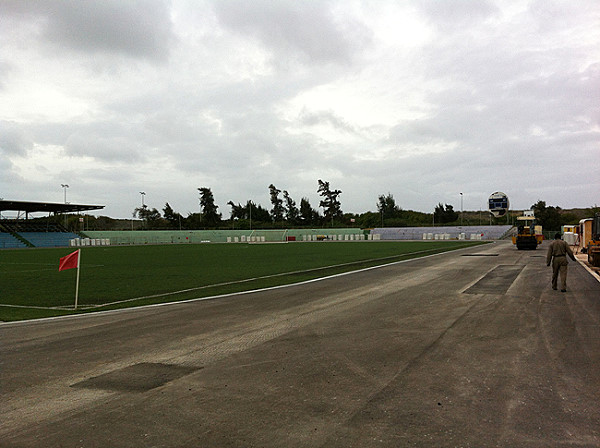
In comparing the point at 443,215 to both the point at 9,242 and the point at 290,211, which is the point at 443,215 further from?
the point at 9,242

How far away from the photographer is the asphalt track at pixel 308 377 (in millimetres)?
4184

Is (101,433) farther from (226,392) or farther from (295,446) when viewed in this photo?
(295,446)

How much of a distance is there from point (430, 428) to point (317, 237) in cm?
8757

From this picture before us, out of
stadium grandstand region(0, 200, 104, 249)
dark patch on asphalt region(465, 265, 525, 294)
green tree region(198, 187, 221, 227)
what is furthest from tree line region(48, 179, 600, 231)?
dark patch on asphalt region(465, 265, 525, 294)

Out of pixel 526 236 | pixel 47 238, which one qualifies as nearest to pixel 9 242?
pixel 47 238

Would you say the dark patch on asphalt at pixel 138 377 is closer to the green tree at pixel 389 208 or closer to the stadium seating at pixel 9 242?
the stadium seating at pixel 9 242

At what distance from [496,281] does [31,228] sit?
79740 mm

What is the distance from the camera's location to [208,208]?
422 ft

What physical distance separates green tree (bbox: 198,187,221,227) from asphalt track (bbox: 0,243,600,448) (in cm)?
11982

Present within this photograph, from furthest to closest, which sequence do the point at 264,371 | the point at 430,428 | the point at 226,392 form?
the point at 264,371, the point at 226,392, the point at 430,428

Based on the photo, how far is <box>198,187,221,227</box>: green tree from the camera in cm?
12781

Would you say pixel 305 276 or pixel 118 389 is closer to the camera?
pixel 118 389

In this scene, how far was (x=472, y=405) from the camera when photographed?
187 inches

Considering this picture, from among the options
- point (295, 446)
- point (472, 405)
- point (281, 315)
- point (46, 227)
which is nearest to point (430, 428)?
point (472, 405)
